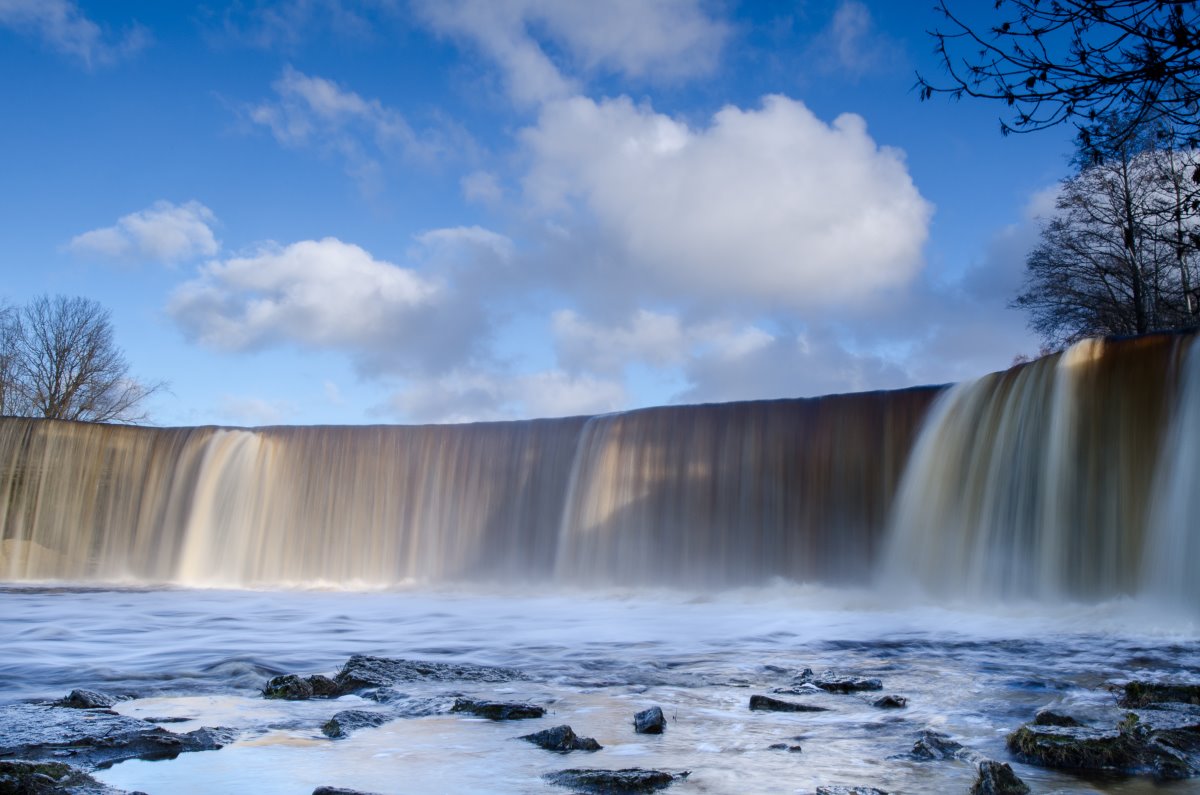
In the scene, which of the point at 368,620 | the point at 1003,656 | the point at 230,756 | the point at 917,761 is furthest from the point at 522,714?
the point at 368,620

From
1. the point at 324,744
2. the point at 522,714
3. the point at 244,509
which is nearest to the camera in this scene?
the point at 324,744

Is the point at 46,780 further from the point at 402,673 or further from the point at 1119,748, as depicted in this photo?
the point at 1119,748

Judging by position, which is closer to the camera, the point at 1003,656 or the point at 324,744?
the point at 324,744

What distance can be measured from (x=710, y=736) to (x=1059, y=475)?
30.0 feet

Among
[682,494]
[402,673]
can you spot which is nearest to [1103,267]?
[682,494]

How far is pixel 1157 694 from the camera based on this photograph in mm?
5301

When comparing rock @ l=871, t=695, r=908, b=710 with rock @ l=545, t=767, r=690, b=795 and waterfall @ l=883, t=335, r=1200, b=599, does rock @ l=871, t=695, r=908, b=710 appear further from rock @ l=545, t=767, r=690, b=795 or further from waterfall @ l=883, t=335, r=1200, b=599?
waterfall @ l=883, t=335, r=1200, b=599

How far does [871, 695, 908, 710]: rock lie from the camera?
5.46 meters

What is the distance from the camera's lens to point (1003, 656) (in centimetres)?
804

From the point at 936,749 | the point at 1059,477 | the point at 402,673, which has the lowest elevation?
the point at 402,673

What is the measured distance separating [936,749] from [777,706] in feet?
4.16

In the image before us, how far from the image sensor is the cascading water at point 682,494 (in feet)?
38.0

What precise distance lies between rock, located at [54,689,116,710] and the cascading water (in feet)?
33.5

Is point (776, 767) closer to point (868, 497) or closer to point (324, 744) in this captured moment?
point (324, 744)
